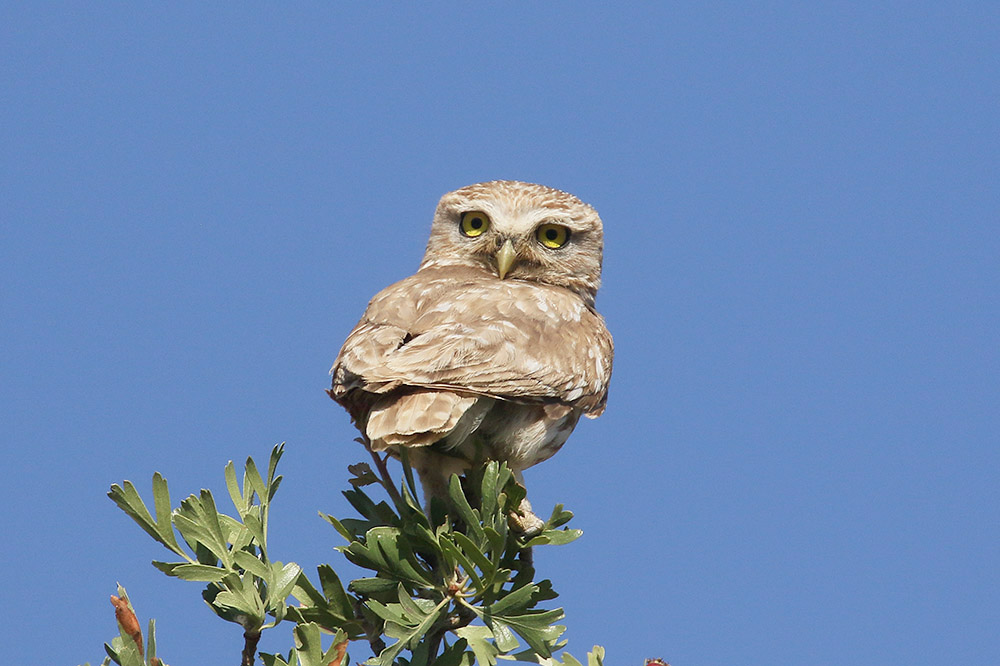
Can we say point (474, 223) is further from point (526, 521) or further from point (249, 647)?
point (249, 647)

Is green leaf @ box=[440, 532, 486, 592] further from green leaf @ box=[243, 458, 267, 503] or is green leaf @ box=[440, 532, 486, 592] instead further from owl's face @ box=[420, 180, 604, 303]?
owl's face @ box=[420, 180, 604, 303]

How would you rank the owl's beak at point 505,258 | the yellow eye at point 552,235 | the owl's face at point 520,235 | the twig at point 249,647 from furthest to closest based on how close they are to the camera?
the yellow eye at point 552,235 → the owl's face at point 520,235 → the owl's beak at point 505,258 → the twig at point 249,647

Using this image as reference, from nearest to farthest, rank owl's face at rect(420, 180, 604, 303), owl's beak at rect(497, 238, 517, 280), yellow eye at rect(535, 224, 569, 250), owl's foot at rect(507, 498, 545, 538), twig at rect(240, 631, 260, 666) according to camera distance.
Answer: twig at rect(240, 631, 260, 666) → owl's foot at rect(507, 498, 545, 538) → owl's beak at rect(497, 238, 517, 280) → owl's face at rect(420, 180, 604, 303) → yellow eye at rect(535, 224, 569, 250)

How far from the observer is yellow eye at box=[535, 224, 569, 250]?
255 inches

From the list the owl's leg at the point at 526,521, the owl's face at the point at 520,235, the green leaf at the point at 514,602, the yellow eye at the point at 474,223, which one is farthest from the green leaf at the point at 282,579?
the yellow eye at the point at 474,223

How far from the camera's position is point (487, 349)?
473 centimetres

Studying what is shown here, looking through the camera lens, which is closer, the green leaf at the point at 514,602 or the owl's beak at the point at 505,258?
the green leaf at the point at 514,602

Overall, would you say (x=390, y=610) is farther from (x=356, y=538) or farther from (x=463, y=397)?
(x=463, y=397)

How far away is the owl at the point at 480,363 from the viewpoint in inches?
174

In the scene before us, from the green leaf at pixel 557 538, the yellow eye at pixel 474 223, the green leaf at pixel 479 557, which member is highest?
the yellow eye at pixel 474 223

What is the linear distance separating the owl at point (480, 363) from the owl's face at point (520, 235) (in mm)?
13

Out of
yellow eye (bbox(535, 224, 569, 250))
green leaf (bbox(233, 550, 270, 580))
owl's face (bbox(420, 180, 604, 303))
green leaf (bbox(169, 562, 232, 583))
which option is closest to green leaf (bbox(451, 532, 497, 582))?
green leaf (bbox(233, 550, 270, 580))

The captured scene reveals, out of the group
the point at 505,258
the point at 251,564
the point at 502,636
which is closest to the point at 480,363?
the point at 502,636

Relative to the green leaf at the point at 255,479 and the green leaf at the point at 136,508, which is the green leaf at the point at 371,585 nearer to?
the green leaf at the point at 255,479
